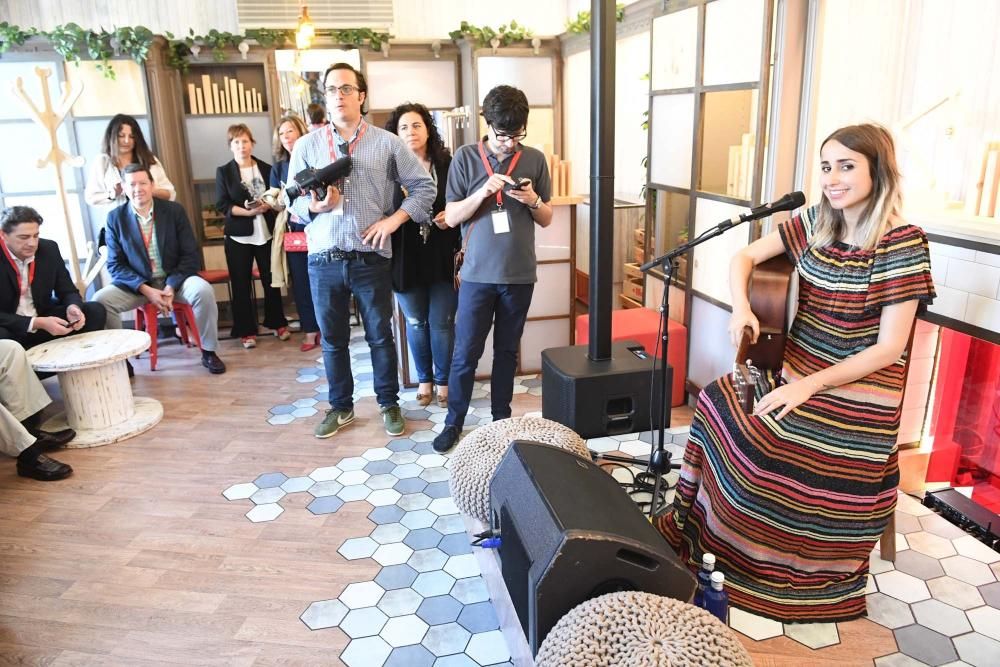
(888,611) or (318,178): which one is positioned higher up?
(318,178)

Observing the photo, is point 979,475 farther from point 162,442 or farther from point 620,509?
point 162,442

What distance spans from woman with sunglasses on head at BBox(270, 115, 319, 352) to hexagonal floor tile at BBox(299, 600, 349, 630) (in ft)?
8.50

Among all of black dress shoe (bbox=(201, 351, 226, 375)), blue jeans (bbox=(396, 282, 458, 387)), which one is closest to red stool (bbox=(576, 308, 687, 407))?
blue jeans (bbox=(396, 282, 458, 387))

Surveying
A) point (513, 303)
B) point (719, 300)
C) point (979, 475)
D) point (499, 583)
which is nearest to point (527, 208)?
point (513, 303)

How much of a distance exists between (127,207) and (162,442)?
1.57m

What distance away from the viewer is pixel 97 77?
15.8ft

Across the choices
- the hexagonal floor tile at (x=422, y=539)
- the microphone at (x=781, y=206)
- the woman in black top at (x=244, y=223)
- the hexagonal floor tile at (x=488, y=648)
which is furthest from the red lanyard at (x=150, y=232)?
the microphone at (x=781, y=206)

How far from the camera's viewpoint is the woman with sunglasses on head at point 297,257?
4484 mm

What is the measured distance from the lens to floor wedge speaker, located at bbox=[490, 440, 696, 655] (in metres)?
1.47

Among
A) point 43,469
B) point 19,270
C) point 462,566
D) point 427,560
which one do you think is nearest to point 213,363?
point 19,270

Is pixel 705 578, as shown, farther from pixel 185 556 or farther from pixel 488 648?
pixel 185 556

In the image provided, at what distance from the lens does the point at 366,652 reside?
6.37 ft

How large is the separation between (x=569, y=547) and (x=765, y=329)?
1.06m

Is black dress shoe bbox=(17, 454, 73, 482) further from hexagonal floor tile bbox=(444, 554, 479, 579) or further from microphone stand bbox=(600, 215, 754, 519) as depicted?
microphone stand bbox=(600, 215, 754, 519)
